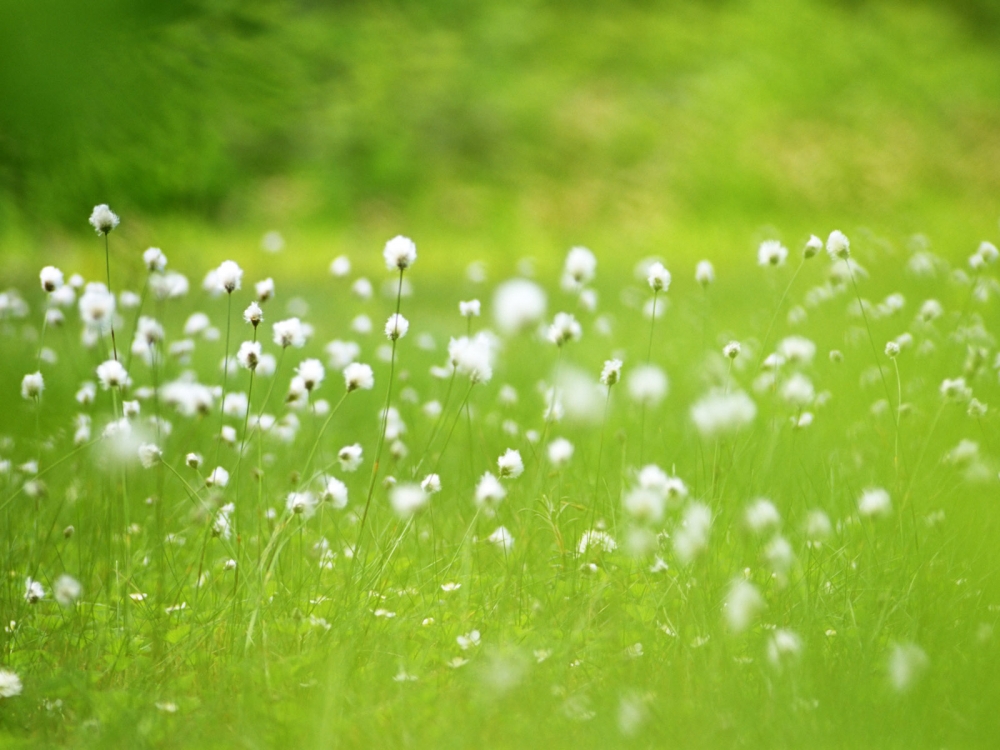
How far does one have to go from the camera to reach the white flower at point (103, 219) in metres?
2.13

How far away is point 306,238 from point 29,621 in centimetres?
1115

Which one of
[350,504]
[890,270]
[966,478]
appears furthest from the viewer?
[890,270]

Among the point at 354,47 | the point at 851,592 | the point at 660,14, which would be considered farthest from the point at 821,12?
the point at 851,592

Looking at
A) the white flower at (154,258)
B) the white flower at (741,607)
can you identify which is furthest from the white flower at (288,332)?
the white flower at (741,607)

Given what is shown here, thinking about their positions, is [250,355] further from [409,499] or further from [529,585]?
[529,585]

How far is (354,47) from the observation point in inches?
127

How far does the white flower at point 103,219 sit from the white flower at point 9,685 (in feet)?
3.17

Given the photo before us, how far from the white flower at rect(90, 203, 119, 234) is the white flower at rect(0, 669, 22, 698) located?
967mm

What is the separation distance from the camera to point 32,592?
2113 millimetres

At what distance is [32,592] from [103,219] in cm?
84

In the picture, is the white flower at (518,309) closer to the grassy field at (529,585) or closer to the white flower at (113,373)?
the grassy field at (529,585)

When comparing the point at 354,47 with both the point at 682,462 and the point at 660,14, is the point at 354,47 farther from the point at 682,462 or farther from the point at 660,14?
the point at 660,14

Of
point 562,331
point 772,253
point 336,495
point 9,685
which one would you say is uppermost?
point 772,253

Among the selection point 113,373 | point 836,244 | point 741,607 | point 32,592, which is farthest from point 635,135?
point 741,607
